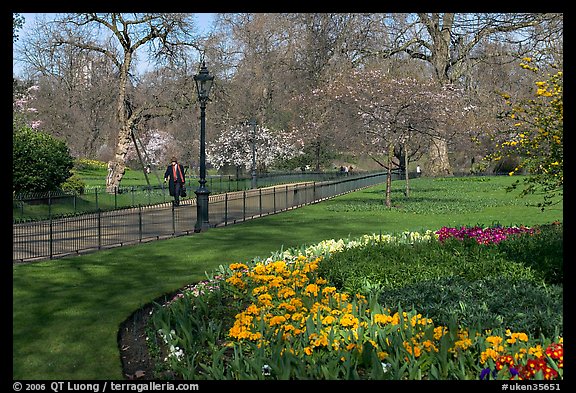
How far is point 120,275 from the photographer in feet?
39.8

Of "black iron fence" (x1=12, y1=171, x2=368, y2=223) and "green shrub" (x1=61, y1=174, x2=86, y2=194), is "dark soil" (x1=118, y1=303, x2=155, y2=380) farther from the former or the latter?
"green shrub" (x1=61, y1=174, x2=86, y2=194)

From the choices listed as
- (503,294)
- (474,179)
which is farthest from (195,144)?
(503,294)

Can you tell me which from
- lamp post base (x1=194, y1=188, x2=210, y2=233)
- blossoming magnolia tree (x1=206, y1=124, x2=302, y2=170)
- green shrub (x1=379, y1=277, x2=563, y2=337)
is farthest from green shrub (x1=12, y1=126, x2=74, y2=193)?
blossoming magnolia tree (x1=206, y1=124, x2=302, y2=170)

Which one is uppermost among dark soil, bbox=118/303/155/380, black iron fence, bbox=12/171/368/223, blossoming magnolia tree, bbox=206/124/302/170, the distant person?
blossoming magnolia tree, bbox=206/124/302/170

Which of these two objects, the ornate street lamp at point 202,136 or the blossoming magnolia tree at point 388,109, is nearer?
the ornate street lamp at point 202,136

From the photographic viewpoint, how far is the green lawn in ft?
24.1

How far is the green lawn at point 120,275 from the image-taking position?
24.1 ft

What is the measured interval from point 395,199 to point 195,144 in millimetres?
28601

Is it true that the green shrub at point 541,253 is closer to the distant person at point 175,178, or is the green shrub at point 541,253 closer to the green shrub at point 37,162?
the distant person at point 175,178

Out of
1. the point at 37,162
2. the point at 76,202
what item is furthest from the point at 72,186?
the point at 37,162

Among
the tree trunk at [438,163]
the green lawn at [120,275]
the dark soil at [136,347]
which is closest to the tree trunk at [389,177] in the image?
the green lawn at [120,275]

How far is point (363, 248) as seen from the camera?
Answer: 1092 cm

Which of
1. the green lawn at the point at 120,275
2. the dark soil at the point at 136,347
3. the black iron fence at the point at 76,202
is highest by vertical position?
the black iron fence at the point at 76,202
